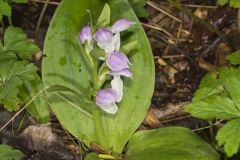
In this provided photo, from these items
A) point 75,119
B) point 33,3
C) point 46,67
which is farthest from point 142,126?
point 33,3

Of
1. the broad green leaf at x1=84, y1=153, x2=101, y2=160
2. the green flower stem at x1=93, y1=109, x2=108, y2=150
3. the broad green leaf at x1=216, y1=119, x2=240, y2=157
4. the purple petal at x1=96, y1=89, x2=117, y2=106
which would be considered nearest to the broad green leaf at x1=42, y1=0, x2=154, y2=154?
the green flower stem at x1=93, y1=109, x2=108, y2=150

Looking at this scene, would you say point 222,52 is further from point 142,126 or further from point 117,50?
point 117,50

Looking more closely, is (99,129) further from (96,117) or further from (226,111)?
(226,111)

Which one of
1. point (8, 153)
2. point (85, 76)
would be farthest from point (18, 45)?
point (8, 153)

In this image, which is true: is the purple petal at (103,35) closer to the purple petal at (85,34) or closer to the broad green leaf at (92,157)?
the purple petal at (85,34)

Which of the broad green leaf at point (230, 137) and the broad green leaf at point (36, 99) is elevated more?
the broad green leaf at point (230, 137)

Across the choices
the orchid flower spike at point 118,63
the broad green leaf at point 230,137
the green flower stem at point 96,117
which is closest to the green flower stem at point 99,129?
the green flower stem at point 96,117

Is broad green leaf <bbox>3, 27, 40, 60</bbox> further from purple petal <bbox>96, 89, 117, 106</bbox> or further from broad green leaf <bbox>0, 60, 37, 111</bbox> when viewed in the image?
purple petal <bbox>96, 89, 117, 106</bbox>
